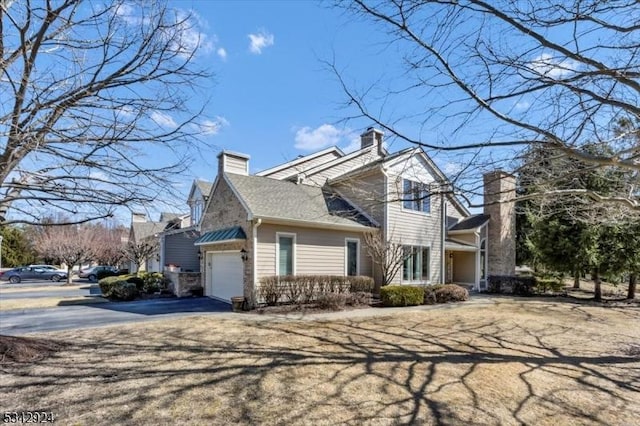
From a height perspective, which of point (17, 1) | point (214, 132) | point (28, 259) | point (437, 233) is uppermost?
point (17, 1)

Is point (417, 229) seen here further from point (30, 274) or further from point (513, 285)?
point (30, 274)

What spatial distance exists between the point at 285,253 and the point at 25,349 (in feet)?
28.3

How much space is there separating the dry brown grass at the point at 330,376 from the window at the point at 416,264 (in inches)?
295

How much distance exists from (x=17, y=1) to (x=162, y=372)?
580cm

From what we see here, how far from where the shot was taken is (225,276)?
53.0 ft

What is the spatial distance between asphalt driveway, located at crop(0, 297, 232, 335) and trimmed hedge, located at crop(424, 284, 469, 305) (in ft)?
27.5

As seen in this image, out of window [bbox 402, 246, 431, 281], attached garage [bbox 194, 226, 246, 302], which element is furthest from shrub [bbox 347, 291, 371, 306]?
attached garage [bbox 194, 226, 246, 302]

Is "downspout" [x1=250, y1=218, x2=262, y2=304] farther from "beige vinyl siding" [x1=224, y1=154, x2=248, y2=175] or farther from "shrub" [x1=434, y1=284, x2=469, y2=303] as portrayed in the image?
"shrub" [x1=434, y1=284, x2=469, y2=303]

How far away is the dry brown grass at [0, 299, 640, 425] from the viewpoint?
473 cm

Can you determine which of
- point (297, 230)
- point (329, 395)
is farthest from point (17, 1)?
point (297, 230)

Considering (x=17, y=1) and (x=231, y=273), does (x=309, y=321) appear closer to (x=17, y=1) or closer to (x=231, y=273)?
(x=231, y=273)

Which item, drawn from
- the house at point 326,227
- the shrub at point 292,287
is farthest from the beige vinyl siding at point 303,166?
the shrub at point 292,287

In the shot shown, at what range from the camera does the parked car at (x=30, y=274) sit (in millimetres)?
32844

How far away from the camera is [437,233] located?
1917cm
